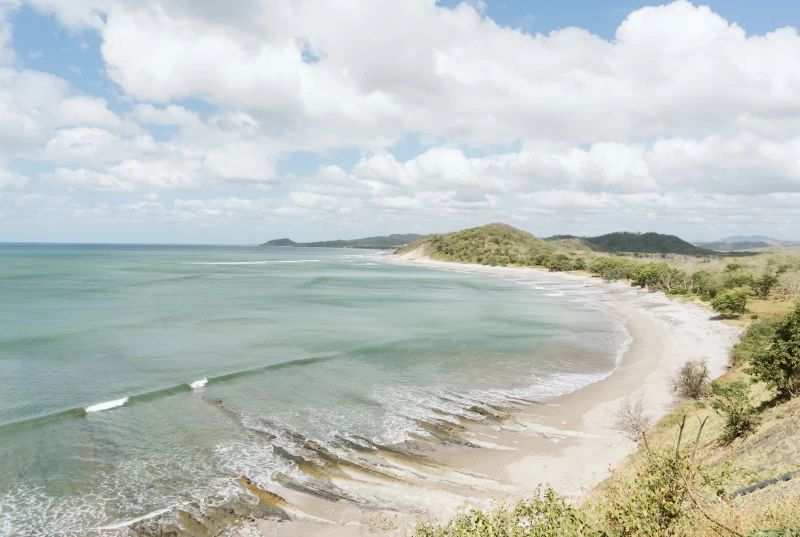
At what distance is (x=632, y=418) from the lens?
69.0ft

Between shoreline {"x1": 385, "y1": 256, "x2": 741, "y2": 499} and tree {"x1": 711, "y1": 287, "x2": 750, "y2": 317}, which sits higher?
tree {"x1": 711, "y1": 287, "x2": 750, "y2": 317}

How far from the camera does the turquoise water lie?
1678 cm

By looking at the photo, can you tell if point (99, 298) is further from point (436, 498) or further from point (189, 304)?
point (436, 498)

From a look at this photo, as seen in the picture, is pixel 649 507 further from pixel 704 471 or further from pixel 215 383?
pixel 215 383

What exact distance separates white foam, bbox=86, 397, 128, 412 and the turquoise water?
9 cm

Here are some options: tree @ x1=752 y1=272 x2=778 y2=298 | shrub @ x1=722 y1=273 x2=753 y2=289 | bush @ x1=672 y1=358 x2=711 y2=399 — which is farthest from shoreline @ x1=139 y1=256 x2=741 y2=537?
tree @ x1=752 y1=272 x2=778 y2=298

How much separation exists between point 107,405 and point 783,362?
1263 inches

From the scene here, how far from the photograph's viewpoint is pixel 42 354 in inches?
1351

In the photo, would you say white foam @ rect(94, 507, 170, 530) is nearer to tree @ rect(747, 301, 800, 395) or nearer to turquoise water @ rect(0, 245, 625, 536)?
turquoise water @ rect(0, 245, 625, 536)

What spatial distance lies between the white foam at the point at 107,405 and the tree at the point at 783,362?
3105 cm

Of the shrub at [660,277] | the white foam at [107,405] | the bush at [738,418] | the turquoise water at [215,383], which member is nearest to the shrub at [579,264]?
the shrub at [660,277]

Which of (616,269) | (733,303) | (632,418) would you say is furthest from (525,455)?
(616,269)

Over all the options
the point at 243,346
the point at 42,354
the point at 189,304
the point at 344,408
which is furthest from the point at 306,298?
the point at 344,408

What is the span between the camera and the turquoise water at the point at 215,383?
1678cm
